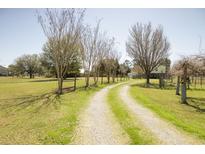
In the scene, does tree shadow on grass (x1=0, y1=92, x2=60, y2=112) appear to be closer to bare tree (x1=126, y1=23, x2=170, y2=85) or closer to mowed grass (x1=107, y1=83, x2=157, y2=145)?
mowed grass (x1=107, y1=83, x2=157, y2=145)

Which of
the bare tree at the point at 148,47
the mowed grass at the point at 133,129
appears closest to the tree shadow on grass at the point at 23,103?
the mowed grass at the point at 133,129

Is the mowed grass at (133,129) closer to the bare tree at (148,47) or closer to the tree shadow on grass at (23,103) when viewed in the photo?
the tree shadow on grass at (23,103)

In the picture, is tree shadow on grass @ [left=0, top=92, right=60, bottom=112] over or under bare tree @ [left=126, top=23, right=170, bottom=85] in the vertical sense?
under

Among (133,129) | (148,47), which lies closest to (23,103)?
(133,129)

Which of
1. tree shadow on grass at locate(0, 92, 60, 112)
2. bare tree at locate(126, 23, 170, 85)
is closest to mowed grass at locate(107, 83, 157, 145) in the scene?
tree shadow on grass at locate(0, 92, 60, 112)

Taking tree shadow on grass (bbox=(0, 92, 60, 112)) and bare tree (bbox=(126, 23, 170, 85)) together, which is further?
bare tree (bbox=(126, 23, 170, 85))

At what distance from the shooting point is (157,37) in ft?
82.2

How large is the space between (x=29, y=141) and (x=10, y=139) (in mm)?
552

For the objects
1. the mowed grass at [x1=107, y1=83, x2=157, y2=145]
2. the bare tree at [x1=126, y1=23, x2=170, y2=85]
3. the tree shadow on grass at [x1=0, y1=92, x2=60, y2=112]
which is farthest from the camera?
the bare tree at [x1=126, y1=23, x2=170, y2=85]

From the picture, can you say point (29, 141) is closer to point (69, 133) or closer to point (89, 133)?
point (69, 133)

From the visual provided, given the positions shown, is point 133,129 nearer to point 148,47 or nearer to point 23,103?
point 23,103

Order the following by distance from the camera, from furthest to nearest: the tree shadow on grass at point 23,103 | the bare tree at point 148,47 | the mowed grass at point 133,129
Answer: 1. the bare tree at point 148,47
2. the tree shadow on grass at point 23,103
3. the mowed grass at point 133,129
